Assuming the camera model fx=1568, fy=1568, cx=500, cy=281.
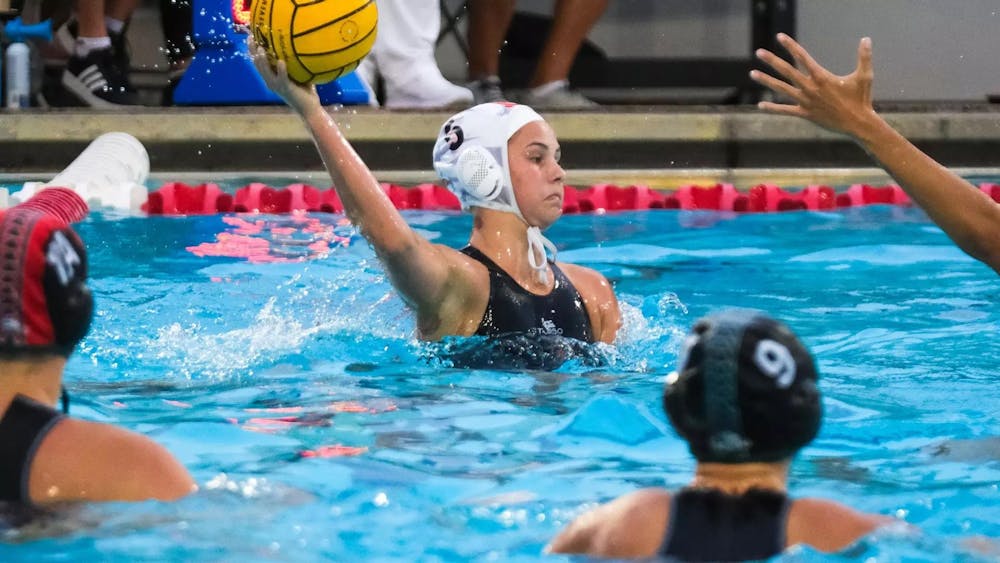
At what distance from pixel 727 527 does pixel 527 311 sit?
6.89ft

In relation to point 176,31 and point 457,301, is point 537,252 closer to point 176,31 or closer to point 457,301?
point 457,301

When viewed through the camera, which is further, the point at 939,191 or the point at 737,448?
the point at 939,191

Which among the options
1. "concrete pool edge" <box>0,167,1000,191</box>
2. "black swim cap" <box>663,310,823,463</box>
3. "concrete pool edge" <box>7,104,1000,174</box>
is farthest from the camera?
"concrete pool edge" <box>0,167,1000,191</box>

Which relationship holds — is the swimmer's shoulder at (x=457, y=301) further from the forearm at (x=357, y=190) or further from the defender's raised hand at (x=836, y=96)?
the defender's raised hand at (x=836, y=96)

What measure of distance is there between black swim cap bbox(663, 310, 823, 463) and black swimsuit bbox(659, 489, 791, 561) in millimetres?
63

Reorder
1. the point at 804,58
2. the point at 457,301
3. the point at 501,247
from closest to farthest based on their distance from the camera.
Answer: the point at 804,58
the point at 457,301
the point at 501,247

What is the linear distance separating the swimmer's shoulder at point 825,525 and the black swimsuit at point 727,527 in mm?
19

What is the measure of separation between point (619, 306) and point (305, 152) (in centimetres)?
351

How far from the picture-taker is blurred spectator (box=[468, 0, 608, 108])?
8305mm

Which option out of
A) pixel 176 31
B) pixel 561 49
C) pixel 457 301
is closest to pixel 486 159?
pixel 457 301

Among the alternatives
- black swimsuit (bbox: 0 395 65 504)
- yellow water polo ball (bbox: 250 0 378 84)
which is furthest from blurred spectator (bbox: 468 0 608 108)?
black swimsuit (bbox: 0 395 65 504)

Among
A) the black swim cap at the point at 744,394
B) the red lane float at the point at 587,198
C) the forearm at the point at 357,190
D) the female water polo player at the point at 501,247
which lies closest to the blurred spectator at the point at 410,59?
the red lane float at the point at 587,198

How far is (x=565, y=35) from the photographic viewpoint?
8.29 m

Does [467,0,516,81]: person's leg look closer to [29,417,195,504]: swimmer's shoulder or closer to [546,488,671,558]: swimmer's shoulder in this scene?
[29,417,195,504]: swimmer's shoulder
